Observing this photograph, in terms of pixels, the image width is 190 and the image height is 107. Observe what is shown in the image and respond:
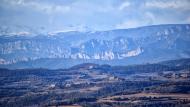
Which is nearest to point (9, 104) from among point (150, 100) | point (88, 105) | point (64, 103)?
point (64, 103)

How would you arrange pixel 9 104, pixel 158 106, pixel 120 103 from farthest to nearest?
pixel 9 104 < pixel 120 103 < pixel 158 106

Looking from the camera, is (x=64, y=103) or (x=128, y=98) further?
(x=128, y=98)

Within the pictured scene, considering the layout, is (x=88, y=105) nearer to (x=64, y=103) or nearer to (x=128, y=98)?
(x=64, y=103)

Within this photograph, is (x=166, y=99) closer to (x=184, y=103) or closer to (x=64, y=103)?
(x=184, y=103)

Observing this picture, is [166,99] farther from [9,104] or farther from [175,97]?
[9,104]

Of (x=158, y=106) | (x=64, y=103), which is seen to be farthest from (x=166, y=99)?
(x=64, y=103)

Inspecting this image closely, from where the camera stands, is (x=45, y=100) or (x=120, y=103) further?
(x=45, y=100)

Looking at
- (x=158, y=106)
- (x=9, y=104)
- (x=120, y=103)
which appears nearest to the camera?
(x=158, y=106)

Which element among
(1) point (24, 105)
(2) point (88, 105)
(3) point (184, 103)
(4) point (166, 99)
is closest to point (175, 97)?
(4) point (166, 99)
